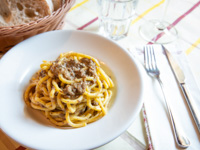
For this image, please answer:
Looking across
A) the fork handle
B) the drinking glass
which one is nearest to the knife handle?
the fork handle

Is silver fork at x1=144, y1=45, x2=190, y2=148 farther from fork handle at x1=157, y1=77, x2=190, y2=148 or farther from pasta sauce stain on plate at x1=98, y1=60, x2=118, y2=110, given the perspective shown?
pasta sauce stain on plate at x1=98, y1=60, x2=118, y2=110

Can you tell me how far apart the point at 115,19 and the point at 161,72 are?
1.85 feet

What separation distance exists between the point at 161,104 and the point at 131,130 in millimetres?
208

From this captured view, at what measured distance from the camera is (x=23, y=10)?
1225 mm

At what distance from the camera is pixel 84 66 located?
1.00m

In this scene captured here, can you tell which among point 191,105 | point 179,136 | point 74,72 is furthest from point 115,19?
point 179,136

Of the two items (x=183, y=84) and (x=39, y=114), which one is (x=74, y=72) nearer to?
(x=39, y=114)

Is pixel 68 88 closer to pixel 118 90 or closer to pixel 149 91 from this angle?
pixel 118 90

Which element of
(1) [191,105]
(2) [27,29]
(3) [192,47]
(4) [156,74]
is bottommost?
(1) [191,105]

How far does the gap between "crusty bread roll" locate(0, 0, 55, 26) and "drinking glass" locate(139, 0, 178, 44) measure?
0.68 metres

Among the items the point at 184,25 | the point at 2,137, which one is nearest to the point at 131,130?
the point at 2,137

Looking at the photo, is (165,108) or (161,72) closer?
(165,108)

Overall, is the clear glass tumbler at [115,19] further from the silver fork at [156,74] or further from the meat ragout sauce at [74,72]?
the meat ragout sauce at [74,72]

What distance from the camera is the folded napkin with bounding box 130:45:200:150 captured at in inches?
34.2
